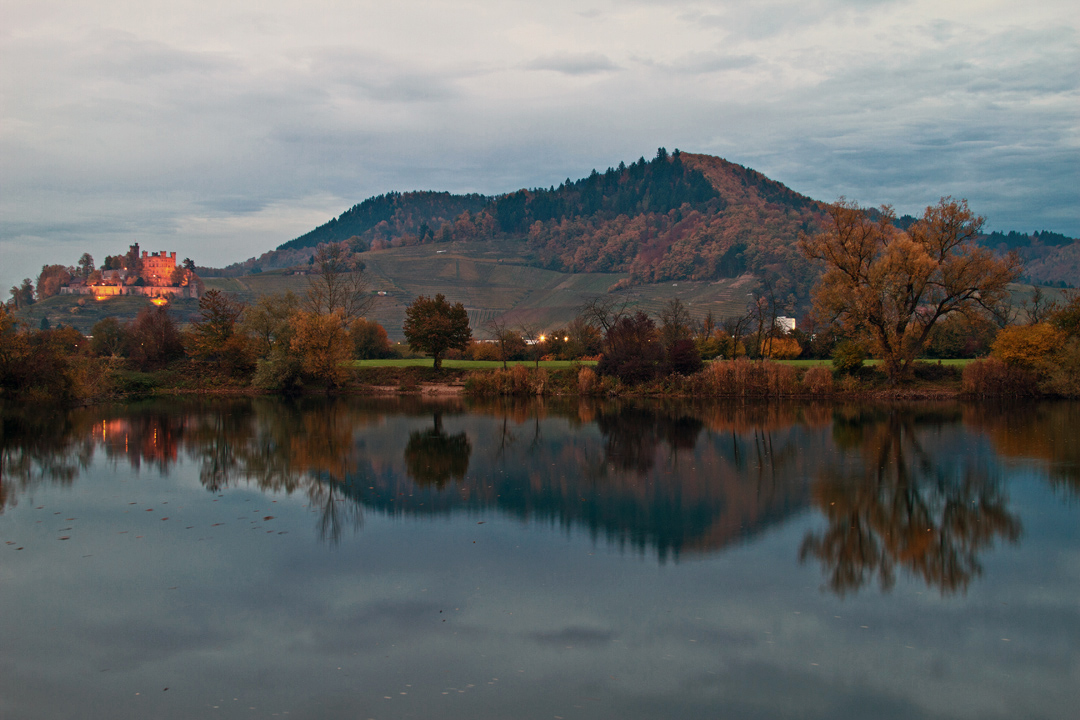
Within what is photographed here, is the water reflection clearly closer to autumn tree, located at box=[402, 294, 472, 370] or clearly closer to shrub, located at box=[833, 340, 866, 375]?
shrub, located at box=[833, 340, 866, 375]

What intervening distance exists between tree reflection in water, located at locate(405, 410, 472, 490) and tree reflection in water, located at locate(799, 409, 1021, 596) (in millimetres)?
9351

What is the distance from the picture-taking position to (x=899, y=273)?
133 feet

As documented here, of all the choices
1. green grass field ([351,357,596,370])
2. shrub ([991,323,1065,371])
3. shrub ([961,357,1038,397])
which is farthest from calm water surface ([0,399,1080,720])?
green grass field ([351,357,596,370])

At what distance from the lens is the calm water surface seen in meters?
8.02

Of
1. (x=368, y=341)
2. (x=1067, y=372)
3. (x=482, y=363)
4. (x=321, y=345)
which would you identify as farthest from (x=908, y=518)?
(x=368, y=341)

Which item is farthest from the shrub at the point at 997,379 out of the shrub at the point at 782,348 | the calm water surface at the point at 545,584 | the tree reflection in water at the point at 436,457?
the tree reflection in water at the point at 436,457

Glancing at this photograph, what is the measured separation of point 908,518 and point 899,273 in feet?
97.1

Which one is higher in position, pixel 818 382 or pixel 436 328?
pixel 436 328

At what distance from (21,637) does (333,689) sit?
4.62 meters

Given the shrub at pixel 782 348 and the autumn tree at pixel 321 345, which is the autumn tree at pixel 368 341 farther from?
the shrub at pixel 782 348

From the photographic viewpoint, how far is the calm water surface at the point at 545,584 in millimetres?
8016

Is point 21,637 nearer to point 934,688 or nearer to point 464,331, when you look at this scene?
point 934,688

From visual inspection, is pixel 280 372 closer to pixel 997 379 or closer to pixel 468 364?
pixel 468 364

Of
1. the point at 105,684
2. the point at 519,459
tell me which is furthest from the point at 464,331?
the point at 105,684
